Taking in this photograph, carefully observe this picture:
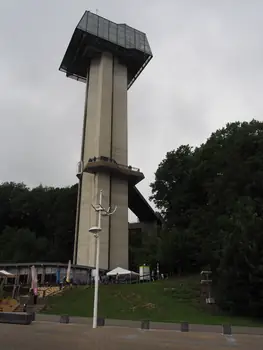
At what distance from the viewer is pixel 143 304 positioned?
3416 cm

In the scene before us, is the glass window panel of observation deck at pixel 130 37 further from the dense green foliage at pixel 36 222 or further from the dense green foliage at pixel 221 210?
the dense green foliage at pixel 36 222

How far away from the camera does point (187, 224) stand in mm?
66250

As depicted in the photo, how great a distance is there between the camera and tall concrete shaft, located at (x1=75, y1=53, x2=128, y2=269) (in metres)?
61.5

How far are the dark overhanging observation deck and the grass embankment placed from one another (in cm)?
4608

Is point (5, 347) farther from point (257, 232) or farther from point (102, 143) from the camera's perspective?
point (102, 143)

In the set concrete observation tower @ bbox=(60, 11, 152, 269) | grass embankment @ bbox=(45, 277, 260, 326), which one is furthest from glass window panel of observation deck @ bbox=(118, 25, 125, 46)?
grass embankment @ bbox=(45, 277, 260, 326)

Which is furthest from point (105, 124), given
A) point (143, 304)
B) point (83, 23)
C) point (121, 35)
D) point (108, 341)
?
point (108, 341)

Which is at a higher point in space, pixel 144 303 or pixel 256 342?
pixel 144 303

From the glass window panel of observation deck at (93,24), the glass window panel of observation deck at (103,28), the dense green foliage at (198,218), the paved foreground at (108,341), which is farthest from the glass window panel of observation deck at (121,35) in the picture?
the paved foreground at (108,341)

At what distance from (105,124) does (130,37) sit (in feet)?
67.4

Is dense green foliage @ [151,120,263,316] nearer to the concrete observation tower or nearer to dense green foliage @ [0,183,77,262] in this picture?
the concrete observation tower

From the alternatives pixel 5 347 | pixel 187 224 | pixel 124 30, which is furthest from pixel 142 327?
pixel 124 30

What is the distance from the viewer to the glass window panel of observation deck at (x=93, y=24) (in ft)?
232

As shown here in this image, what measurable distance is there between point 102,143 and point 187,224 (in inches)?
777
